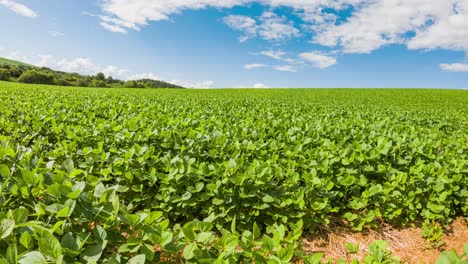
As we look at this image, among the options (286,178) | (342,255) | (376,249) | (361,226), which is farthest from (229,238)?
(361,226)

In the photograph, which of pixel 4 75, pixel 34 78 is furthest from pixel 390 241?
pixel 4 75

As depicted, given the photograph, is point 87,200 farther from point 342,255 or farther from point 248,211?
point 342,255

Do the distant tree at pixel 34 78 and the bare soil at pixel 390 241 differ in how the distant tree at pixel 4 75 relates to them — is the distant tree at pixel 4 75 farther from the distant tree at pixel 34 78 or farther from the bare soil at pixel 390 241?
the bare soil at pixel 390 241

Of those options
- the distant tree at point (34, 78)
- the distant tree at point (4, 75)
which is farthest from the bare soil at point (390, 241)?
the distant tree at point (4, 75)

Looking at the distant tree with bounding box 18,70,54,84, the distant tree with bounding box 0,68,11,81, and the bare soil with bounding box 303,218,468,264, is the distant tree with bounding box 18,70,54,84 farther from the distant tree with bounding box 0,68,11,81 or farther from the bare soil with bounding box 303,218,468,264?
the bare soil with bounding box 303,218,468,264

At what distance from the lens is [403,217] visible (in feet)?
13.9

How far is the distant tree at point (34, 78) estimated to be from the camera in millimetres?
70625

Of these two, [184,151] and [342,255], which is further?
[184,151]

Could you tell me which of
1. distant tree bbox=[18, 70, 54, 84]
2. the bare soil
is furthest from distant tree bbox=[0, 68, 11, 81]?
the bare soil

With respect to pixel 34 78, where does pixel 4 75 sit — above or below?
above

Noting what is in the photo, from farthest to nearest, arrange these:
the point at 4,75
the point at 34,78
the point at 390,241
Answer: the point at 34,78 < the point at 4,75 < the point at 390,241

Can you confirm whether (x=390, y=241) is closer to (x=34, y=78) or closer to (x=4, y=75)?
(x=34, y=78)

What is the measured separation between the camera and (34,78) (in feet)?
238

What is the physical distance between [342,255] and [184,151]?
8.46 ft
